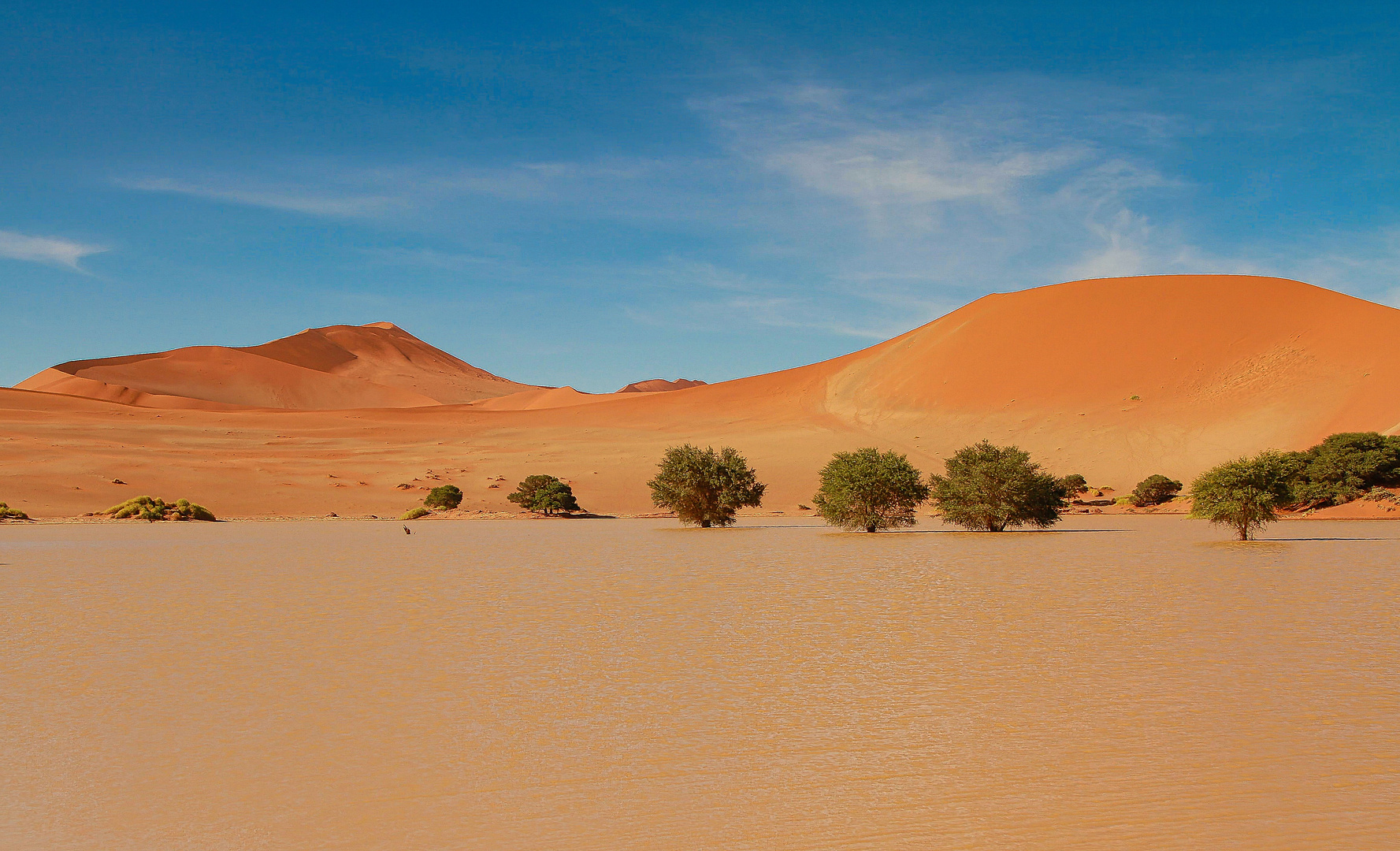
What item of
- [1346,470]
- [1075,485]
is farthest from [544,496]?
[1346,470]

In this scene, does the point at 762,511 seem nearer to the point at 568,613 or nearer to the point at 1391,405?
the point at 1391,405

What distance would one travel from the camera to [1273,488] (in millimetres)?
34375

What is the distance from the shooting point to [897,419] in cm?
8825

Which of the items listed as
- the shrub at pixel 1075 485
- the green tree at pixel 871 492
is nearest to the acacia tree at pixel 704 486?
the green tree at pixel 871 492

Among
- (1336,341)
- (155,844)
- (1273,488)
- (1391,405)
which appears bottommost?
(155,844)

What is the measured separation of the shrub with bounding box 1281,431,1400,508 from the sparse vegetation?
181 feet

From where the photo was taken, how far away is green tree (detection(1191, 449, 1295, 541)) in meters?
33.9

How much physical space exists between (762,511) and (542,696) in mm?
54716

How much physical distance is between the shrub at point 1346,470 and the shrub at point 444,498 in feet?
145

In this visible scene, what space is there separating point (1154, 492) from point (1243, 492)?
2874 centimetres

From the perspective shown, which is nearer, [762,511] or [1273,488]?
[1273,488]

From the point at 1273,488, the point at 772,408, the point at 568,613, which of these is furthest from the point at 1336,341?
the point at 568,613

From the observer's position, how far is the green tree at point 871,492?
138 feet

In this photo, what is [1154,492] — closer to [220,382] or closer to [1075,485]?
[1075,485]
